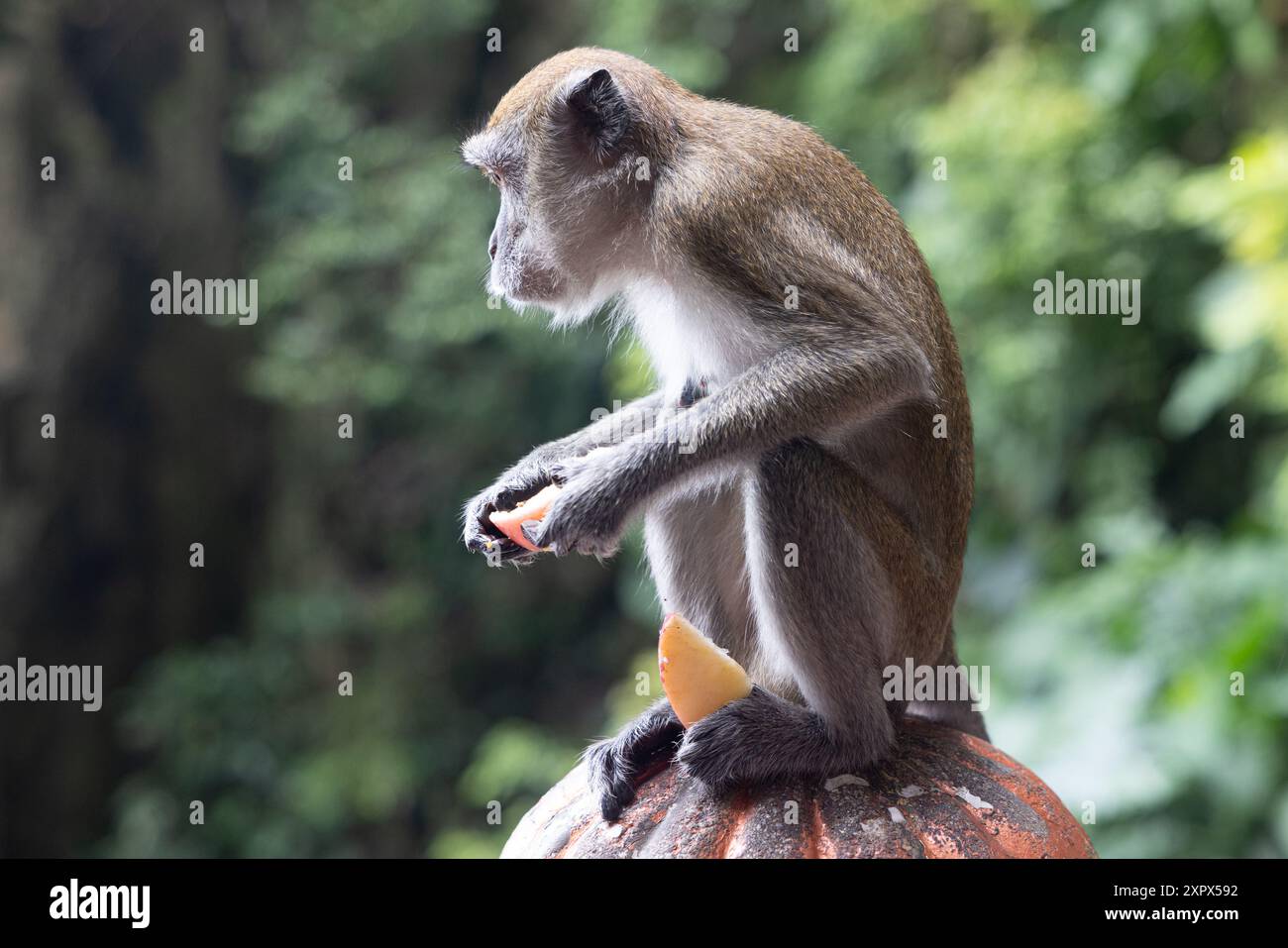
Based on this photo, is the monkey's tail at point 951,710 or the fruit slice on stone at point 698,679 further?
the monkey's tail at point 951,710

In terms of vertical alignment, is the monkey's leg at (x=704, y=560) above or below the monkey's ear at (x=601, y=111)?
below

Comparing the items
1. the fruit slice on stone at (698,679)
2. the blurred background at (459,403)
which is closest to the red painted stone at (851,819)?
the fruit slice on stone at (698,679)

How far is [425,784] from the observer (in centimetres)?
1092

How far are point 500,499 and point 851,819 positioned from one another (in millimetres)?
1375

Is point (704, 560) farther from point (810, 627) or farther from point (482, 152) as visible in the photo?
point (482, 152)

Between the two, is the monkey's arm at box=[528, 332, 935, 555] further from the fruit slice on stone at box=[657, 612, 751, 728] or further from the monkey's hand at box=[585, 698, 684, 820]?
the monkey's hand at box=[585, 698, 684, 820]

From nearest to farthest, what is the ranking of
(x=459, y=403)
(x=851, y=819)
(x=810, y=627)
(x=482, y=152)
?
(x=851, y=819) < (x=810, y=627) < (x=482, y=152) < (x=459, y=403)

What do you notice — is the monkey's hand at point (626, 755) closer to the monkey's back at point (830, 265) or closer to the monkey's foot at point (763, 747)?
the monkey's foot at point (763, 747)

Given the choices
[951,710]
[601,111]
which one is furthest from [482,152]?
[951,710]

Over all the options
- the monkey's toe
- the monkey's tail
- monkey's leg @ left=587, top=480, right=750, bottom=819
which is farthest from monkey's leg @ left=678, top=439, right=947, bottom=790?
the monkey's tail

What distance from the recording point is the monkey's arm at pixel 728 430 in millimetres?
3320

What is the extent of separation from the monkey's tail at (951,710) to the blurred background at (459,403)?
2.40 metres

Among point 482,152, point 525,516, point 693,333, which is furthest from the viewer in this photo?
point 482,152

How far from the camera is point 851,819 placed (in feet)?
10.4
